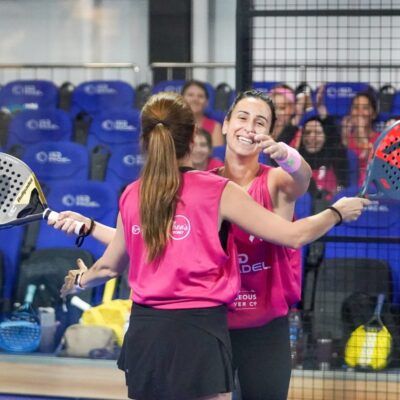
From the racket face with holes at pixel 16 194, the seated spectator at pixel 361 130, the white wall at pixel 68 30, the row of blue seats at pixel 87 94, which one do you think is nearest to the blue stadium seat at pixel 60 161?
the row of blue seats at pixel 87 94

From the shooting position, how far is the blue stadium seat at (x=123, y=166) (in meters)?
7.26

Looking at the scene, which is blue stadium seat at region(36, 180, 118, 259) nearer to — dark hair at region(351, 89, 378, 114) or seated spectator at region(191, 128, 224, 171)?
seated spectator at region(191, 128, 224, 171)

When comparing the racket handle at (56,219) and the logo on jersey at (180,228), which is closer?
the logo on jersey at (180,228)

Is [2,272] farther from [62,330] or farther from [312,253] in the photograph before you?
[312,253]

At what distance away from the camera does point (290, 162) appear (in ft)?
10.4

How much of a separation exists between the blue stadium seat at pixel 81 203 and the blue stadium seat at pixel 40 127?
3.99 feet

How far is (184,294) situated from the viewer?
9.76 feet

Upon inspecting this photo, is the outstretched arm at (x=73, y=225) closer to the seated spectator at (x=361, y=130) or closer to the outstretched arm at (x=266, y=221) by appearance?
the outstretched arm at (x=266, y=221)

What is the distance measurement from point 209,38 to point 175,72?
77 cm

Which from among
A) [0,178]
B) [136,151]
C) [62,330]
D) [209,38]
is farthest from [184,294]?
[209,38]

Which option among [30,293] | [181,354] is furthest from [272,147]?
[30,293]

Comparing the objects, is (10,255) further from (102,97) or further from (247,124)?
(247,124)

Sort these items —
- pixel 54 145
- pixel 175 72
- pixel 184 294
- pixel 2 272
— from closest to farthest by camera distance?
1. pixel 184 294
2. pixel 2 272
3. pixel 54 145
4. pixel 175 72

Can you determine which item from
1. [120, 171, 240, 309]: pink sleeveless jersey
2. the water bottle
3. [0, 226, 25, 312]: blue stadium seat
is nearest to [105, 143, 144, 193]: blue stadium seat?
[0, 226, 25, 312]: blue stadium seat
